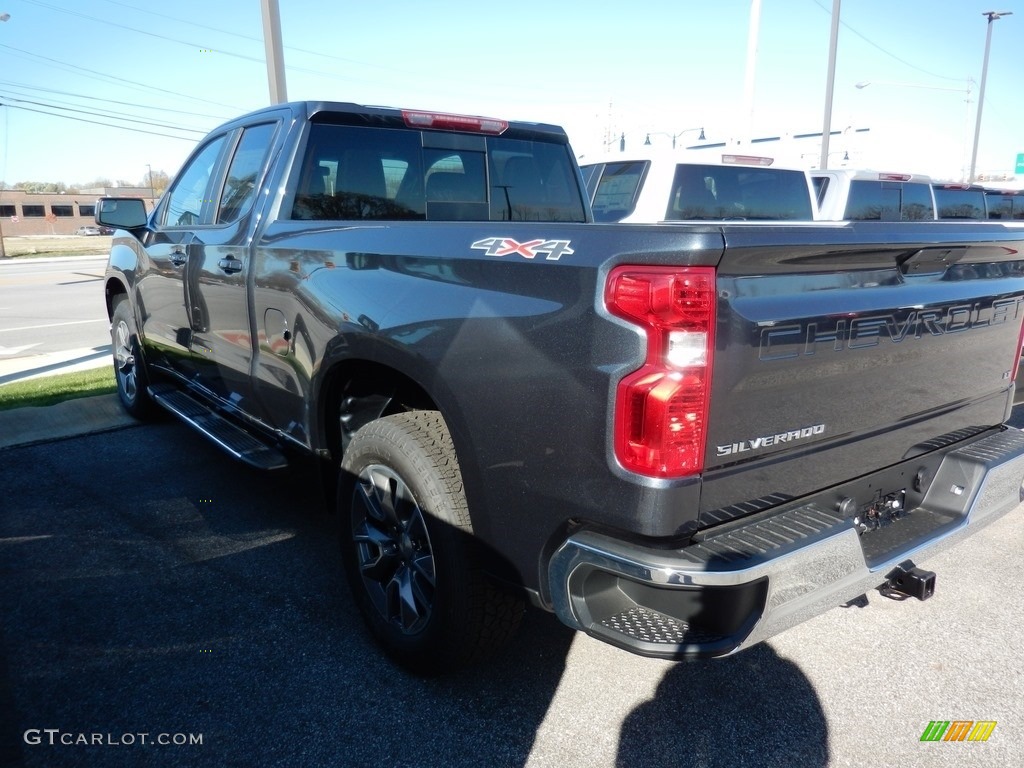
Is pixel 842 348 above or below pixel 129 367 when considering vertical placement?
above

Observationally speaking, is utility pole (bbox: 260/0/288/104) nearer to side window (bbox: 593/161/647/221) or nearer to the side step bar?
side window (bbox: 593/161/647/221)

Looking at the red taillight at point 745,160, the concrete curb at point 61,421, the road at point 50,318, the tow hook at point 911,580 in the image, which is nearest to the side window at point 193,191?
the concrete curb at point 61,421

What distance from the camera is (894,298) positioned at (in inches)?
92.2

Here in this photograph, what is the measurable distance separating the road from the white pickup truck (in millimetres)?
6147

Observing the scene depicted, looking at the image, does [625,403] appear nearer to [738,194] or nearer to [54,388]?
[54,388]

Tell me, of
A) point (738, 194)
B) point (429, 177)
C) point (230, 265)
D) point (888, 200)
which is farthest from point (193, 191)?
point (888, 200)

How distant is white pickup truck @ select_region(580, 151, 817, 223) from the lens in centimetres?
817

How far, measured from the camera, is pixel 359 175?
3775mm

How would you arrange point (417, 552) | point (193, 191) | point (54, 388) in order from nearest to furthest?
point (417, 552), point (193, 191), point (54, 388)

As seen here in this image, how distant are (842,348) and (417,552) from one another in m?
1.55

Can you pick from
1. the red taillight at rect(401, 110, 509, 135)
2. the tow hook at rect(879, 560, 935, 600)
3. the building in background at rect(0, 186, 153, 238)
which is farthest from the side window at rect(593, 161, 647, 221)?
the building in background at rect(0, 186, 153, 238)

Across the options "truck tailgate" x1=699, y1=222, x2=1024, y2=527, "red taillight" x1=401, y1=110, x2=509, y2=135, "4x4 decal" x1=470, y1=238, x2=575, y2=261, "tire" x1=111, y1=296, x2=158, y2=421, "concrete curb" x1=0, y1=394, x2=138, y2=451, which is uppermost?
"red taillight" x1=401, y1=110, x2=509, y2=135

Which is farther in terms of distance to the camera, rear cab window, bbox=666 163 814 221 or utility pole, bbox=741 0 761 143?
utility pole, bbox=741 0 761 143

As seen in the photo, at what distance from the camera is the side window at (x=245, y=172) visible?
12.6ft
